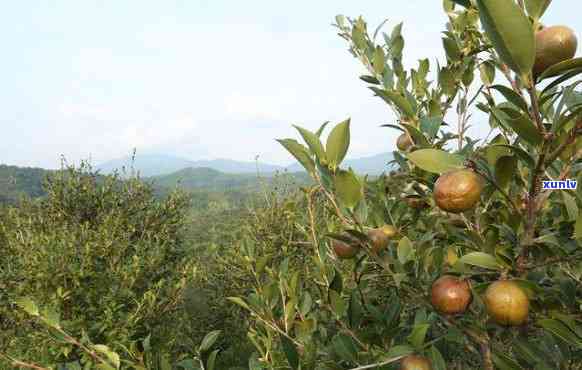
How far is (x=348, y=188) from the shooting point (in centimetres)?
110

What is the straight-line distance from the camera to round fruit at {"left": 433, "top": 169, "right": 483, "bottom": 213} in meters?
0.93

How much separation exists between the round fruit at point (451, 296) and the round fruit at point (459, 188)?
318 millimetres


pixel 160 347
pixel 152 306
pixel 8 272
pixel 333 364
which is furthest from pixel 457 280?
pixel 8 272

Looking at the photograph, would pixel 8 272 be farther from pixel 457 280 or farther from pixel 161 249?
pixel 457 280

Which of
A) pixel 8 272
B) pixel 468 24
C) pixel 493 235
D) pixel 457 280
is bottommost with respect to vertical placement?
pixel 8 272

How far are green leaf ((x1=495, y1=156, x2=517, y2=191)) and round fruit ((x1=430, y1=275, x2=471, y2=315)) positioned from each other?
12.9 inches

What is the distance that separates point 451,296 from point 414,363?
234mm

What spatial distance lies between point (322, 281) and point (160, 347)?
13.1 feet

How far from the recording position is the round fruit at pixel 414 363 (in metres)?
1.14

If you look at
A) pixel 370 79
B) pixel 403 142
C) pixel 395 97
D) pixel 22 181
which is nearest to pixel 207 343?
pixel 395 97

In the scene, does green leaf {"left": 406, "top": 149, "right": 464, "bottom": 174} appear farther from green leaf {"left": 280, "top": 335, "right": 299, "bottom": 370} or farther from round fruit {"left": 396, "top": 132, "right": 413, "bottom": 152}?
round fruit {"left": 396, "top": 132, "right": 413, "bottom": 152}

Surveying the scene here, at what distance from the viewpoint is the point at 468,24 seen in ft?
6.56

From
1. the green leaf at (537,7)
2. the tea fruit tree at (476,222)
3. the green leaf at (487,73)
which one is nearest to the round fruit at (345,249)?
the tea fruit tree at (476,222)

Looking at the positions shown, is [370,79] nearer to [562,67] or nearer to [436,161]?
[436,161]
